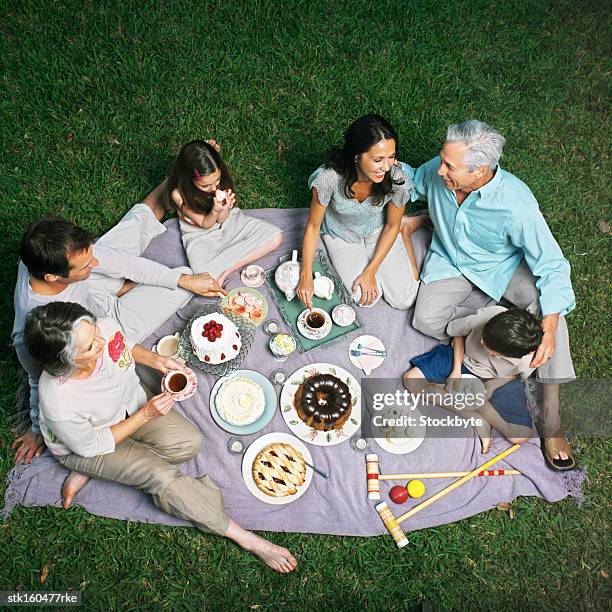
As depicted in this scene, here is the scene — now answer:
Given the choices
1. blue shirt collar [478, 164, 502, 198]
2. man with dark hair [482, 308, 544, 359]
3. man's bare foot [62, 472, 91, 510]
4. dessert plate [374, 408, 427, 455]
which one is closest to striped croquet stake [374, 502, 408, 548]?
dessert plate [374, 408, 427, 455]

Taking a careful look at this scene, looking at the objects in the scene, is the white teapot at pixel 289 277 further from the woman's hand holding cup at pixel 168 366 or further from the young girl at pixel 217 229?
the woman's hand holding cup at pixel 168 366

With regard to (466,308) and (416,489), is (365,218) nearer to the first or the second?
(466,308)

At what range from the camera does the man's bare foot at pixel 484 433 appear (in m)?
4.46

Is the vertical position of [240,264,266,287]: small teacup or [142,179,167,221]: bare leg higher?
[142,179,167,221]: bare leg

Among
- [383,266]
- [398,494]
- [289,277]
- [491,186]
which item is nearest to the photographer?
[491,186]

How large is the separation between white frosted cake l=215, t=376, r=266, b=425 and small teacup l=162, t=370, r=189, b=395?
485 mm

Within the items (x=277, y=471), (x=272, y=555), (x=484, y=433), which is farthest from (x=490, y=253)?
(x=272, y=555)

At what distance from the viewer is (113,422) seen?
3.90 m

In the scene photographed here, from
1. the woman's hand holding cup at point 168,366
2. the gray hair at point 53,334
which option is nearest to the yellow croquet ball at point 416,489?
the woman's hand holding cup at point 168,366

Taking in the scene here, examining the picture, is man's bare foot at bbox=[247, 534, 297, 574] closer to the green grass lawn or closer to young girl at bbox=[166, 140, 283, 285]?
the green grass lawn

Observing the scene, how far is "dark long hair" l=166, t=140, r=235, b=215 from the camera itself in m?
4.28

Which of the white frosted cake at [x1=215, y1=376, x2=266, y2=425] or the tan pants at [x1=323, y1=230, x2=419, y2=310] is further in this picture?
the tan pants at [x1=323, y1=230, x2=419, y2=310]

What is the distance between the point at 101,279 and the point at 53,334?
4.79ft

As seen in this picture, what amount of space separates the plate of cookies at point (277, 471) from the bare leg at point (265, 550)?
27 centimetres
